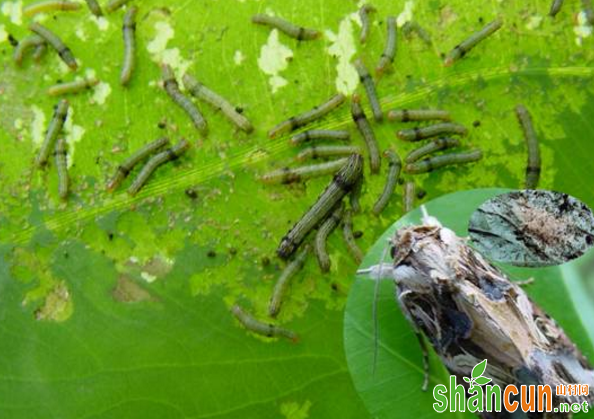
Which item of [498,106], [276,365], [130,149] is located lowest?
[276,365]

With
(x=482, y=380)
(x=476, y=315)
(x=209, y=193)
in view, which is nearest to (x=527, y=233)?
(x=476, y=315)

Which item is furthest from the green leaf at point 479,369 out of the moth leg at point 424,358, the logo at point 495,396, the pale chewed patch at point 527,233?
the pale chewed patch at point 527,233

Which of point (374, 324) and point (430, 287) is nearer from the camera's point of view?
point (430, 287)

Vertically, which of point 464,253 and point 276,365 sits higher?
point 464,253

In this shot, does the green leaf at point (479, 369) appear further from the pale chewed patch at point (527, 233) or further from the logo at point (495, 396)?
the pale chewed patch at point (527, 233)

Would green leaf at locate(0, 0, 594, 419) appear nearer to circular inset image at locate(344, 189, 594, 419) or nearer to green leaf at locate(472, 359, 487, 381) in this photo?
A: circular inset image at locate(344, 189, 594, 419)

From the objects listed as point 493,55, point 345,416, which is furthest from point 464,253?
point 493,55

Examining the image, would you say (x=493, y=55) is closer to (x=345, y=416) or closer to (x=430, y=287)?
(x=430, y=287)
